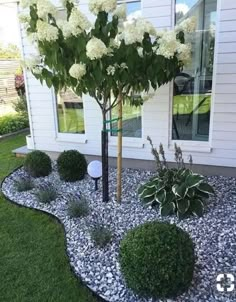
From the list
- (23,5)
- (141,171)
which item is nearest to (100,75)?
(23,5)

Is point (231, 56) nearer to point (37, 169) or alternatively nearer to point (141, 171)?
point (141, 171)

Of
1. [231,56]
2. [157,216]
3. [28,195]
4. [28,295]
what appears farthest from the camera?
[28,195]

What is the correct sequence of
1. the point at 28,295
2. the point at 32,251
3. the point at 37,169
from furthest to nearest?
the point at 37,169 → the point at 32,251 → the point at 28,295

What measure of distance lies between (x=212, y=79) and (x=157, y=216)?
6.23ft

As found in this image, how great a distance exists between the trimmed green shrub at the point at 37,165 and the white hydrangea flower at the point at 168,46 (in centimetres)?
251

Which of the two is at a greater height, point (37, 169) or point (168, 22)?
point (168, 22)

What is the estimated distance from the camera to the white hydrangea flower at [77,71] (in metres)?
2.56

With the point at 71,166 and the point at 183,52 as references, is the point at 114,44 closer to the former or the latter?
the point at 183,52

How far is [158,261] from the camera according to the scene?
6.34 feet

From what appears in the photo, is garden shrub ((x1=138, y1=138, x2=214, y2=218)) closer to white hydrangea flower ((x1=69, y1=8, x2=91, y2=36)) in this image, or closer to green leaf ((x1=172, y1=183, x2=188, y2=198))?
green leaf ((x1=172, y1=183, x2=188, y2=198))

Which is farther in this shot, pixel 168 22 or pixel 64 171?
pixel 64 171

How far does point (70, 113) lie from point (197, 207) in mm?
2690

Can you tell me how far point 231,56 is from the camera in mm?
3615

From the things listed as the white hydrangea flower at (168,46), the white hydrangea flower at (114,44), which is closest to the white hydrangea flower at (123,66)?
the white hydrangea flower at (114,44)
